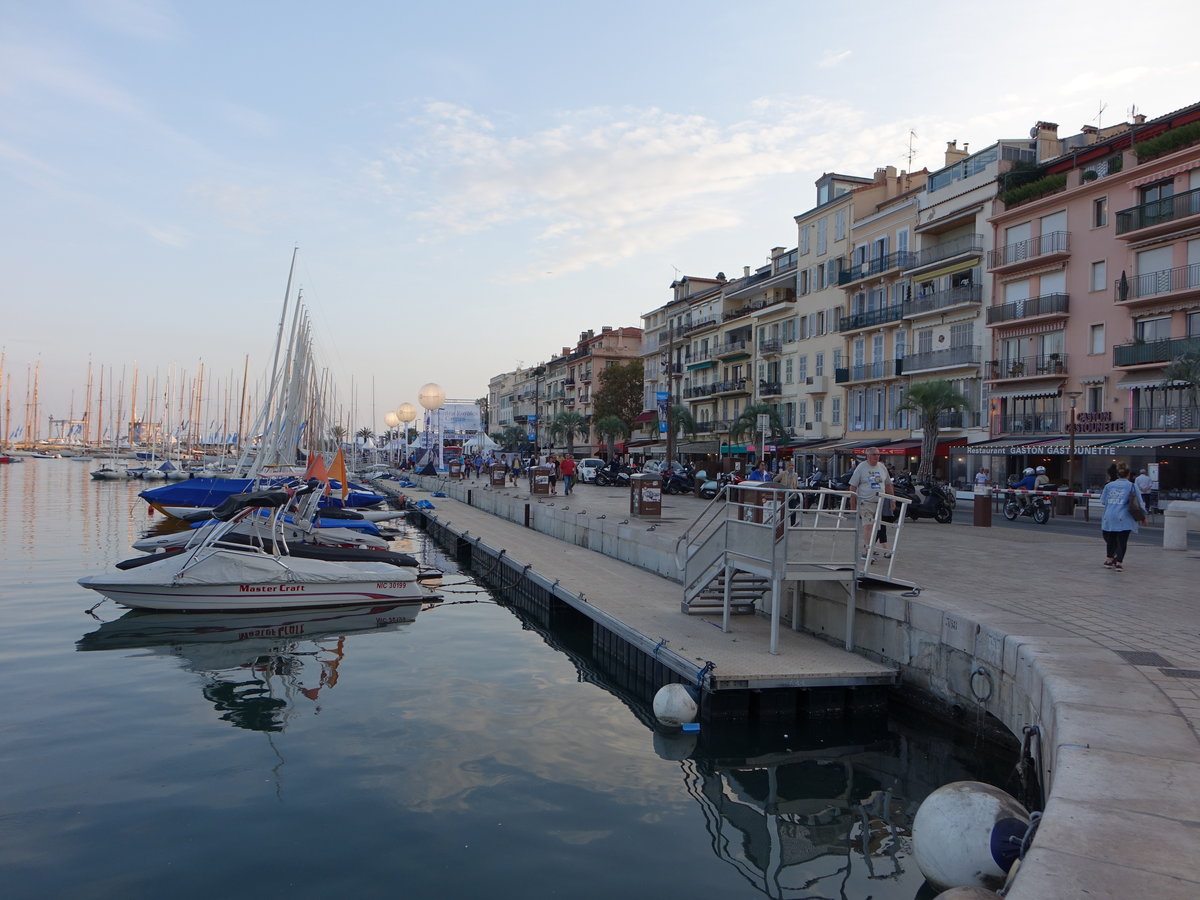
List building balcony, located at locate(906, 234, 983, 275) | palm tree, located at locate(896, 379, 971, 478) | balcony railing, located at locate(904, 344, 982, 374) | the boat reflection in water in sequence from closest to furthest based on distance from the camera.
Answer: the boat reflection in water < palm tree, located at locate(896, 379, 971, 478) < building balcony, located at locate(906, 234, 983, 275) < balcony railing, located at locate(904, 344, 982, 374)

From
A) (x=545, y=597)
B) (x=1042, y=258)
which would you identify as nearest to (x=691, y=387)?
(x=1042, y=258)

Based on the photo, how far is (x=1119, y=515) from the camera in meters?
14.0

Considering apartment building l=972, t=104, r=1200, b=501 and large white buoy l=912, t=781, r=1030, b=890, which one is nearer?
large white buoy l=912, t=781, r=1030, b=890

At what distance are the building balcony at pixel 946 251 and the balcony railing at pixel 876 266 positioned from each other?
0.33 metres

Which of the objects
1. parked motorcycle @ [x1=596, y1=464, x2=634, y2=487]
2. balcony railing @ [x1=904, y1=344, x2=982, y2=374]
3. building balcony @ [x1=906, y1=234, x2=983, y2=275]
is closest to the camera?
building balcony @ [x1=906, y1=234, x2=983, y2=275]

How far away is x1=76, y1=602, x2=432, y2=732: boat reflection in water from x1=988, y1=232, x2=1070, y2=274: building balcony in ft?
113

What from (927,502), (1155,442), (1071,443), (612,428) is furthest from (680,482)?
(612,428)

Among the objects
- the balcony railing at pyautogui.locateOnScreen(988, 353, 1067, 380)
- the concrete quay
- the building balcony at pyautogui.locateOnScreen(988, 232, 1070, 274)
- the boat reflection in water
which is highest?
the building balcony at pyautogui.locateOnScreen(988, 232, 1070, 274)

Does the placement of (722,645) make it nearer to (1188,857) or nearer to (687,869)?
(687,869)

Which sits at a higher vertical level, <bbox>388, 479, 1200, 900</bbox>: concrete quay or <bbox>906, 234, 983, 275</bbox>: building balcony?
<bbox>906, 234, 983, 275</bbox>: building balcony

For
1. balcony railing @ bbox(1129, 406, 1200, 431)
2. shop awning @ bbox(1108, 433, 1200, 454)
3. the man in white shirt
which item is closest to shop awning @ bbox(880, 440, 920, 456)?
balcony railing @ bbox(1129, 406, 1200, 431)

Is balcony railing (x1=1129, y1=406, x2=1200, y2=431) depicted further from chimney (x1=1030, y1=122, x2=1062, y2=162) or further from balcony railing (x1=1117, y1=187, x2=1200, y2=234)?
chimney (x1=1030, y1=122, x2=1062, y2=162)

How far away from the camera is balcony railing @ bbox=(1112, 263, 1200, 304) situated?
34094 millimetres

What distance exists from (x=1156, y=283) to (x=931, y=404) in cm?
1024
